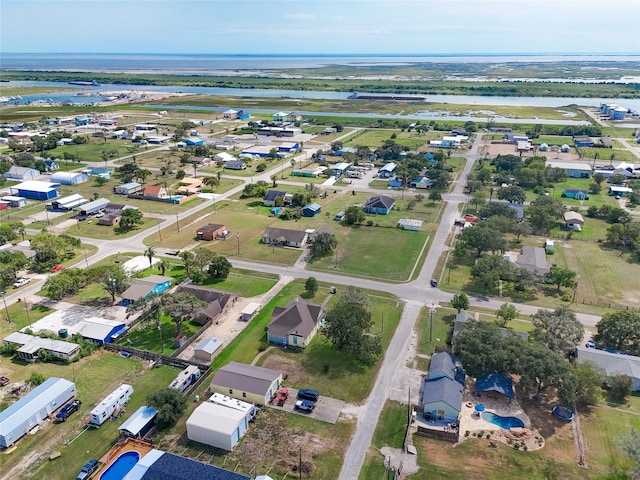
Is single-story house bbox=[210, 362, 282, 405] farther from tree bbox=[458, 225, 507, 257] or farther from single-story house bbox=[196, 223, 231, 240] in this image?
tree bbox=[458, 225, 507, 257]

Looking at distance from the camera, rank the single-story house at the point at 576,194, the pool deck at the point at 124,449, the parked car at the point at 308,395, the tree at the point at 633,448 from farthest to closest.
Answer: the single-story house at the point at 576,194
the parked car at the point at 308,395
the pool deck at the point at 124,449
the tree at the point at 633,448

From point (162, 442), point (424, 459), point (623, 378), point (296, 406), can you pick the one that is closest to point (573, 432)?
point (623, 378)

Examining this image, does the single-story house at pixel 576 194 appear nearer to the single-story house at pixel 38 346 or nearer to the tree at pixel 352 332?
the tree at pixel 352 332

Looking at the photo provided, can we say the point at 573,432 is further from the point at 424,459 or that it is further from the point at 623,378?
the point at 424,459

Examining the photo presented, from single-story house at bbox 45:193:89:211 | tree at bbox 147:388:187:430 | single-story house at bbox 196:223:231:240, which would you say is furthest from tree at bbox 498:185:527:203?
single-story house at bbox 45:193:89:211

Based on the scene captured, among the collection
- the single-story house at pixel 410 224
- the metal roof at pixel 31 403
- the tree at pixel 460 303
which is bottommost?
the metal roof at pixel 31 403

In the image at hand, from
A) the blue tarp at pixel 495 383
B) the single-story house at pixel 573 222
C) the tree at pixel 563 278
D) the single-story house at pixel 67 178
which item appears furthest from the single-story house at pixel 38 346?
the single-story house at pixel 573 222

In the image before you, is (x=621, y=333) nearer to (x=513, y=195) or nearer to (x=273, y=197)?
(x=513, y=195)

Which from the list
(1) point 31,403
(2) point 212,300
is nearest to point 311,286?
(2) point 212,300
